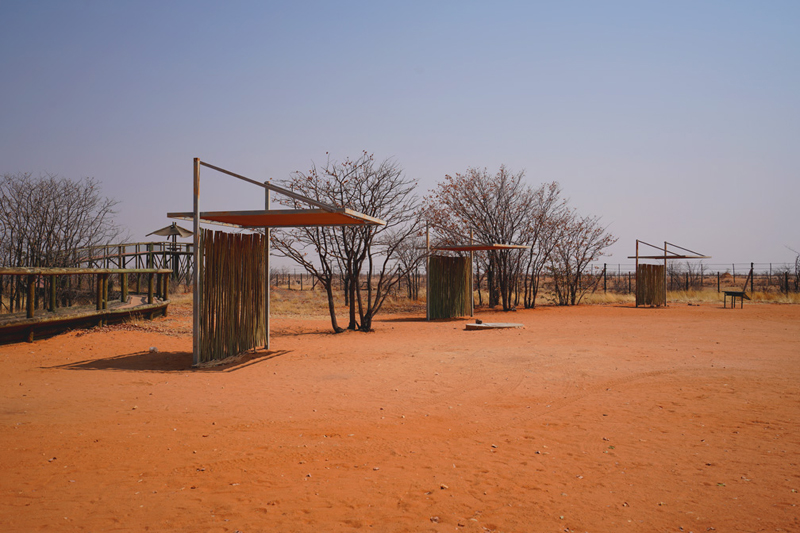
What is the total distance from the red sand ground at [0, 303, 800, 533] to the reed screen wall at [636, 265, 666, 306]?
1385cm

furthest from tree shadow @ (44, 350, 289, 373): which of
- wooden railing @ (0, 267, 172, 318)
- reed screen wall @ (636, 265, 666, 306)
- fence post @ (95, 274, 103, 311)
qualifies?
reed screen wall @ (636, 265, 666, 306)

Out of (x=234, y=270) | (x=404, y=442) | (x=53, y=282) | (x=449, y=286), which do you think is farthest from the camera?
(x=449, y=286)

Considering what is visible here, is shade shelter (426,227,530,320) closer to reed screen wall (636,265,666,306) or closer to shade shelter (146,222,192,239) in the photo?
reed screen wall (636,265,666,306)

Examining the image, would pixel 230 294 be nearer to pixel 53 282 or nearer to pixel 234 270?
pixel 234 270

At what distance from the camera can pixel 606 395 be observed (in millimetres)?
6191

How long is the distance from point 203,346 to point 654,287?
19.4m

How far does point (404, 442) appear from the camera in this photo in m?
4.52

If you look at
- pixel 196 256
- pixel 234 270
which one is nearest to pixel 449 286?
pixel 234 270

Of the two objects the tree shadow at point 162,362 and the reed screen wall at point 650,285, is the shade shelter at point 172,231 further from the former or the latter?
the reed screen wall at point 650,285

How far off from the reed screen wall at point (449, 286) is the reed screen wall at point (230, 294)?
801 cm

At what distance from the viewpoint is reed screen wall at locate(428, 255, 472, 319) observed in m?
17.0

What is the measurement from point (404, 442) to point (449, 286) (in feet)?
42.6

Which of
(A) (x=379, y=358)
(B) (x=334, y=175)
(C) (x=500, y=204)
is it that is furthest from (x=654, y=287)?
(A) (x=379, y=358)

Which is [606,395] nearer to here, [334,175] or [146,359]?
[146,359]
